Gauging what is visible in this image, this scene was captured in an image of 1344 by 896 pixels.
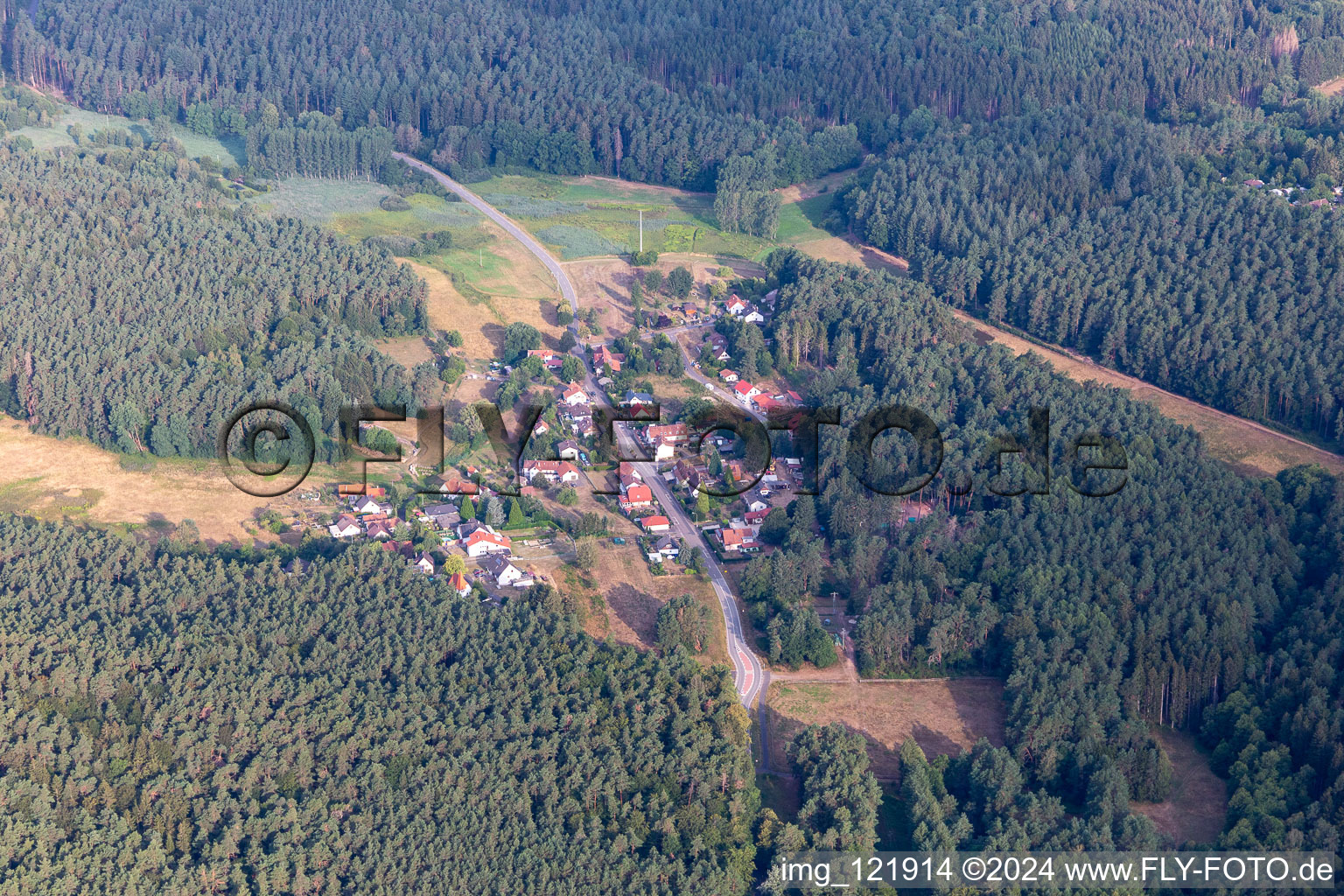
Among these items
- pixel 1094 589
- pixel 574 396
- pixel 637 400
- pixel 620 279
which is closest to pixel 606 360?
pixel 637 400

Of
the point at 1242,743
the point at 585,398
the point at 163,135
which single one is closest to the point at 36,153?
the point at 163,135

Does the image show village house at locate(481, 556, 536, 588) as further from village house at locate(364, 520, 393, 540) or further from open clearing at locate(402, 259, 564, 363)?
open clearing at locate(402, 259, 564, 363)

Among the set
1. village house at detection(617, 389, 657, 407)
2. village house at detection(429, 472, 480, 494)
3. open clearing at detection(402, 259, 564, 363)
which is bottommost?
village house at detection(429, 472, 480, 494)

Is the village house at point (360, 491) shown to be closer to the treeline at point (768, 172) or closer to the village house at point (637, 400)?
the village house at point (637, 400)

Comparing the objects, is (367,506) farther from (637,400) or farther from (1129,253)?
(1129,253)

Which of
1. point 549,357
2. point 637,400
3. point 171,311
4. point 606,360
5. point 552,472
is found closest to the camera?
point 552,472

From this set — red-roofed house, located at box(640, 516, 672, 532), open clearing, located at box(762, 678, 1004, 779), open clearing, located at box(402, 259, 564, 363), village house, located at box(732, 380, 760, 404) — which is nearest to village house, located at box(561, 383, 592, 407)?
open clearing, located at box(402, 259, 564, 363)
